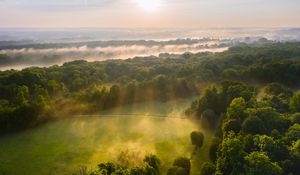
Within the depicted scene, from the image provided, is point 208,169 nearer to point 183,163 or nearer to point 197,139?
point 183,163

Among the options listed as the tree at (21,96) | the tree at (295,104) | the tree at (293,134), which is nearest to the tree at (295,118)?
the tree at (293,134)

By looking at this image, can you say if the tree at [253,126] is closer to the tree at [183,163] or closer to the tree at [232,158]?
the tree at [232,158]

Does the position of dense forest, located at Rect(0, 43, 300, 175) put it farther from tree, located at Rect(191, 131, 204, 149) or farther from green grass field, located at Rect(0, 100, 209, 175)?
green grass field, located at Rect(0, 100, 209, 175)

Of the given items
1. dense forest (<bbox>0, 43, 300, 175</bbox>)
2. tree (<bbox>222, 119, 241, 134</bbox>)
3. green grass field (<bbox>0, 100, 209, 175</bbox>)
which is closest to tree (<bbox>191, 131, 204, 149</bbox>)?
dense forest (<bbox>0, 43, 300, 175</bbox>)

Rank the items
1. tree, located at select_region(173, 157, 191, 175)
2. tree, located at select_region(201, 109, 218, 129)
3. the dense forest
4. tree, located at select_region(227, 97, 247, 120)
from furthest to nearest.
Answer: tree, located at select_region(201, 109, 218, 129) < tree, located at select_region(227, 97, 247, 120) < tree, located at select_region(173, 157, 191, 175) < the dense forest

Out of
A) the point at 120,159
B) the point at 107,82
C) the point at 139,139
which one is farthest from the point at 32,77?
the point at 120,159

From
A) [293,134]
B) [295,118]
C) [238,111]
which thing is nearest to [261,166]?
[293,134]

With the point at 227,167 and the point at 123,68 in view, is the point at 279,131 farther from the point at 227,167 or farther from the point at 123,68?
the point at 123,68
